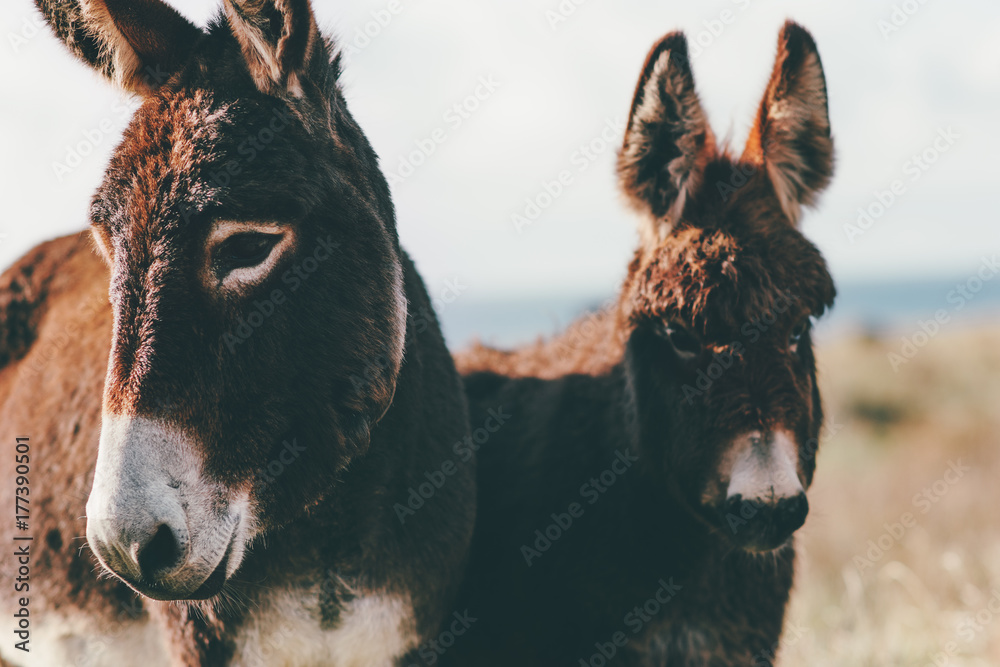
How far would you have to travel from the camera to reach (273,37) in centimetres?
241

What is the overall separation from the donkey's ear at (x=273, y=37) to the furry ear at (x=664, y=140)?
1.61 m

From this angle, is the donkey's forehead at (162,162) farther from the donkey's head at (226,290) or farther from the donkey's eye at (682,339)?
the donkey's eye at (682,339)

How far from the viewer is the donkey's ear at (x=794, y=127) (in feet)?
11.1

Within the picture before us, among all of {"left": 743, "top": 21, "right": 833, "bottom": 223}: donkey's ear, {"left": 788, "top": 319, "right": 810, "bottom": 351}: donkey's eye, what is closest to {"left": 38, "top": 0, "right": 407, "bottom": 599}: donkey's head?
{"left": 788, "top": 319, "right": 810, "bottom": 351}: donkey's eye

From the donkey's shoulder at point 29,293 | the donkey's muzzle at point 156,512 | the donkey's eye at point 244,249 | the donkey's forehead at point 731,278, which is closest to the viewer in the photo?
the donkey's muzzle at point 156,512

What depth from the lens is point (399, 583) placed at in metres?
2.75

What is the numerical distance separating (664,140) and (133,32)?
89.5 inches

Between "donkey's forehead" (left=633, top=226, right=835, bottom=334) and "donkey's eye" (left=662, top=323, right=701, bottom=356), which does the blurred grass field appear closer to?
"donkey's forehead" (left=633, top=226, right=835, bottom=334)

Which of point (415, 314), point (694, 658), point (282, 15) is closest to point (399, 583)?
point (415, 314)

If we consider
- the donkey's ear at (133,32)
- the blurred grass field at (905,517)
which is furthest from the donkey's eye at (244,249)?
the blurred grass field at (905,517)

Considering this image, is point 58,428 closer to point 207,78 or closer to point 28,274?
point 28,274

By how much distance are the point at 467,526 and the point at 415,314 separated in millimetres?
933

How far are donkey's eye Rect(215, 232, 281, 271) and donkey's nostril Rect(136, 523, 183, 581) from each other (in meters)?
0.79

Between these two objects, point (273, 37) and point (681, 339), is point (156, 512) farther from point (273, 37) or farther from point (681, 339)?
point (681, 339)
